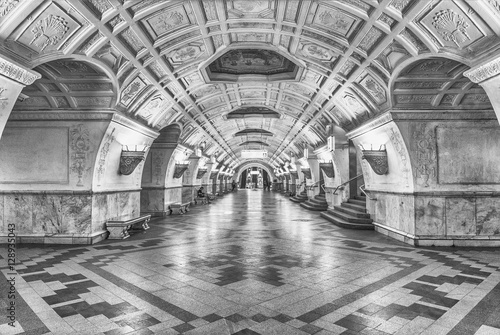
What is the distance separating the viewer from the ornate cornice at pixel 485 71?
527 cm

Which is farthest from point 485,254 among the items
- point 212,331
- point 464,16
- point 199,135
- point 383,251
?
point 199,135

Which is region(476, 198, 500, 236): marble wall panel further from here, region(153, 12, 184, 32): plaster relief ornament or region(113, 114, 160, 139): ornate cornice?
region(113, 114, 160, 139): ornate cornice

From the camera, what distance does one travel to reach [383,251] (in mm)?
8062

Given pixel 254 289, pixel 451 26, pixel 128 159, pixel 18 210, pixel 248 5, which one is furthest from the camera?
pixel 128 159

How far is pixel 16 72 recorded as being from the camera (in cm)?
552

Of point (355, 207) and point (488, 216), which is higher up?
point (488, 216)

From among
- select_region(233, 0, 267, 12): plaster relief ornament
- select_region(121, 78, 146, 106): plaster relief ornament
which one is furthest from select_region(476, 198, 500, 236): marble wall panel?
select_region(121, 78, 146, 106): plaster relief ornament

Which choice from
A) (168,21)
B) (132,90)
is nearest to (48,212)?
(132,90)

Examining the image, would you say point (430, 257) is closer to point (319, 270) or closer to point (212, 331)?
point (319, 270)

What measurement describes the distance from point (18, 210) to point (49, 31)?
5.52 meters

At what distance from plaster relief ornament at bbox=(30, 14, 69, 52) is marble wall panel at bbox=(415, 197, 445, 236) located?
351 inches

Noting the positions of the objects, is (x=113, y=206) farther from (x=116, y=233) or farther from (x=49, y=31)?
(x=49, y=31)

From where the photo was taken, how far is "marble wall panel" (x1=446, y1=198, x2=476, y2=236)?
28.2ft

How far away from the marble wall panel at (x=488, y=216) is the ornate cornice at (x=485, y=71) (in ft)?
14.0
